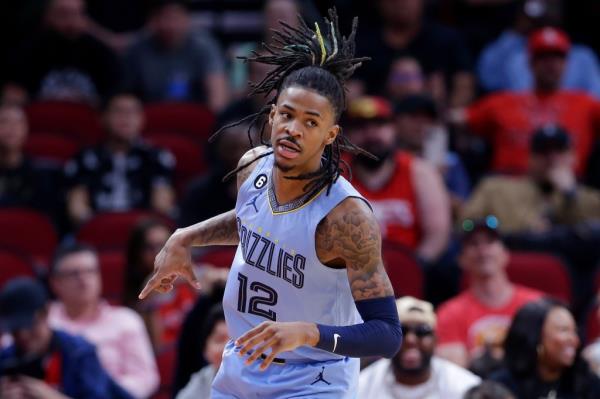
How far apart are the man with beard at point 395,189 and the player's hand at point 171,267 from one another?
140 inches

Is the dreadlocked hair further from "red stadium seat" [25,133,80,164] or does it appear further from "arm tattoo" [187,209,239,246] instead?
"red stadium seat" [25,133,80,164]

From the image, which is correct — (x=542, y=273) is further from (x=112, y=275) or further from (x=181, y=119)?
(x=181, y=119)

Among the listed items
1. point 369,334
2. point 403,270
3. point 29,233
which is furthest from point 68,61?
point 369,334

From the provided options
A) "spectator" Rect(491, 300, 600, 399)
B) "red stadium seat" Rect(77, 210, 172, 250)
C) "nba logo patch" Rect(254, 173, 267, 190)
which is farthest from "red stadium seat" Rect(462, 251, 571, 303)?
"nba logo patch" Rect(254, 173, 267, 190)

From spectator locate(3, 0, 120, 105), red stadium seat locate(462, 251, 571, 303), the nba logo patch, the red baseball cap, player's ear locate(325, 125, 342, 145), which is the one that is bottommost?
red stadium seat locate(462, 251, 571, 303)

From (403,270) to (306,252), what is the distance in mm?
3217

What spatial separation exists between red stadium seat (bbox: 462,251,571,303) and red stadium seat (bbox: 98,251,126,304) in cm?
209

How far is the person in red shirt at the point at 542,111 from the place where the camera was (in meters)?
9.10

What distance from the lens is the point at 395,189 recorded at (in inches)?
316

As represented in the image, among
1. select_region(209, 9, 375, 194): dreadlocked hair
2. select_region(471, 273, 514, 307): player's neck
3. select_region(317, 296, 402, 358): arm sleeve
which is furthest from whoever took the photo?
select_region(471, 273, 514, 307): player's neck

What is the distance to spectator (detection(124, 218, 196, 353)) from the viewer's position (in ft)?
24.2

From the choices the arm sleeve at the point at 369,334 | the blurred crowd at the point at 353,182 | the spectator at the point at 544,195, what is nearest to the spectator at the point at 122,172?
the blurred crowd at the point at 353,182

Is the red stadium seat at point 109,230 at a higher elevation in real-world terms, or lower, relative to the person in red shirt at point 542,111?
lower

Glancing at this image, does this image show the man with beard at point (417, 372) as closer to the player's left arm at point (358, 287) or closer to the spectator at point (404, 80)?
the player's left arm at point (358, 287)
